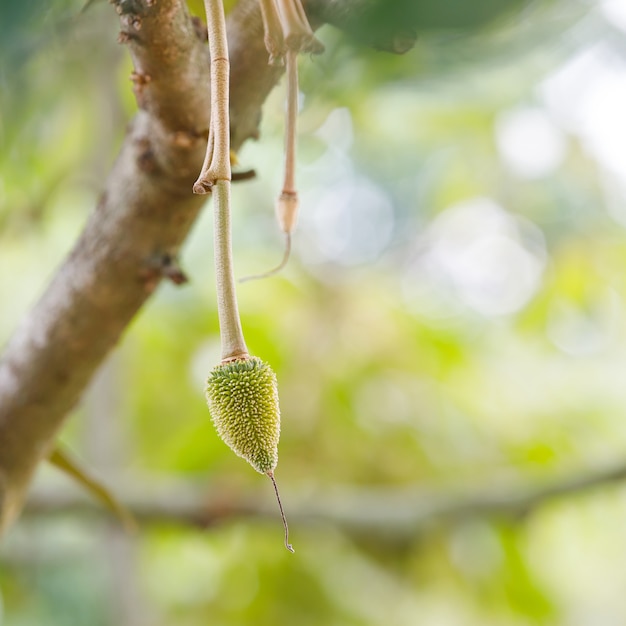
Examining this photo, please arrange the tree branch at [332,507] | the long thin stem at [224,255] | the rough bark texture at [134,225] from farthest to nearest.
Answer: the tree branch at [332,507] < the rough bark texture at [134,225] < the long thin stem at [224,255]

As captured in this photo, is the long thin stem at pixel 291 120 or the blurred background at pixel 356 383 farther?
the blurred background at pixel 356 383

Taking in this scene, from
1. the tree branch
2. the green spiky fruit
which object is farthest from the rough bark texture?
the tree branch

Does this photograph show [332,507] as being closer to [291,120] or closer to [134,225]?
[134,225]

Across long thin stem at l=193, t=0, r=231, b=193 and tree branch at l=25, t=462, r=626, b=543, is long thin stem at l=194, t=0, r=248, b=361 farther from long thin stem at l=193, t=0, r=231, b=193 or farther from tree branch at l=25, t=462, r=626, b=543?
tree branch at l=25, t=462, r=626, b=543

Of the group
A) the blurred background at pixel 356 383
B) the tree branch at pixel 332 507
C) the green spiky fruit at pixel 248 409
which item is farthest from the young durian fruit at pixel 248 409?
the tree branch at pixel 332 507

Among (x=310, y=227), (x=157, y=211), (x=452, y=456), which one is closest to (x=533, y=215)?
(x=310, y=227)

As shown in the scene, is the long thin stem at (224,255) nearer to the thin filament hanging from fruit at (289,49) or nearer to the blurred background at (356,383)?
the thin filament hanging from fruit at (289,49)

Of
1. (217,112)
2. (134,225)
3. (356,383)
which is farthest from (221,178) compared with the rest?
(356,383)
